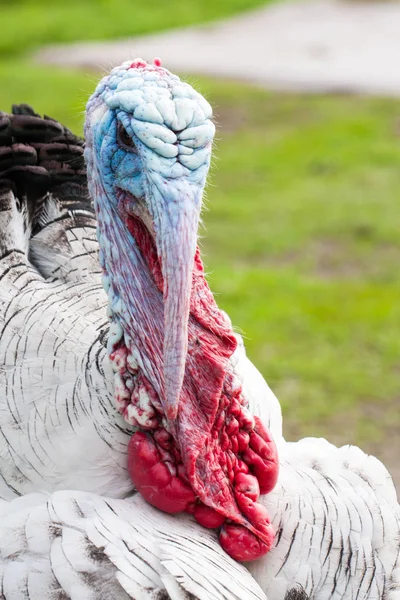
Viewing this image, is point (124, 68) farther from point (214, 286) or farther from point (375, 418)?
point (214, 286)

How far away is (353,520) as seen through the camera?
284 cm

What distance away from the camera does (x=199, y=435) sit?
8.57 ft

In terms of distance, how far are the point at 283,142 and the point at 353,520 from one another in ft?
22.5

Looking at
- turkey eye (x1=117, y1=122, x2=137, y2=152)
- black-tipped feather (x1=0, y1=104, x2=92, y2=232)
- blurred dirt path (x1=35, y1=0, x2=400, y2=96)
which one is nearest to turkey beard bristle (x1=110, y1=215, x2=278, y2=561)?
turkey eye (x1=117, y1=122, x2=137, y2=152)

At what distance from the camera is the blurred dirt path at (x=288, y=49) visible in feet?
37.5

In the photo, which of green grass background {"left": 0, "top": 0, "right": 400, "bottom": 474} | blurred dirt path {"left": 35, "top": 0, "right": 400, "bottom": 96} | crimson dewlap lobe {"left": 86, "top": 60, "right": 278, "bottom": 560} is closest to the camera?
crimson dewlap lobe {"left": 86, "top": 60, "right": 278, "bottom": 560}

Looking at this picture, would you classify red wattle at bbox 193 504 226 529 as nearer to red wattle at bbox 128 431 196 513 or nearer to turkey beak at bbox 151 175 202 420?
red wattle at bbox 128 431 196 513

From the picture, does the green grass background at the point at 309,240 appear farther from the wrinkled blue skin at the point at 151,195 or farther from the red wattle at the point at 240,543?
the red wattle at the point at 240,543

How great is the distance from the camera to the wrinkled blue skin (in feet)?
7.45

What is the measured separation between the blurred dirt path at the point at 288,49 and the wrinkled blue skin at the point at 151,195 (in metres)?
7.98

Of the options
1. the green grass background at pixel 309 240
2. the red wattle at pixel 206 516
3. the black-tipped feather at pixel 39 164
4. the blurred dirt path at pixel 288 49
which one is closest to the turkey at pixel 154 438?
the red wattle at pixel 206 516

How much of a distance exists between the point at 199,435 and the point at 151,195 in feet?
2.12

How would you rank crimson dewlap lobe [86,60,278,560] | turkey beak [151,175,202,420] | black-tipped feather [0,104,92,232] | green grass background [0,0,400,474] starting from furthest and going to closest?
1. green grass background [0,0,400,474]
2. black-tipped feather [0,104,92,232]
3. crimson dewlap lobe [86,60,278,560]
4. turkey beak [151,175,202,420]

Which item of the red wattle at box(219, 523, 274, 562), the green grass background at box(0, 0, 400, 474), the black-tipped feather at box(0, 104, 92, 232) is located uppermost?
the green grass background at box(0, 0, 400, 474)
